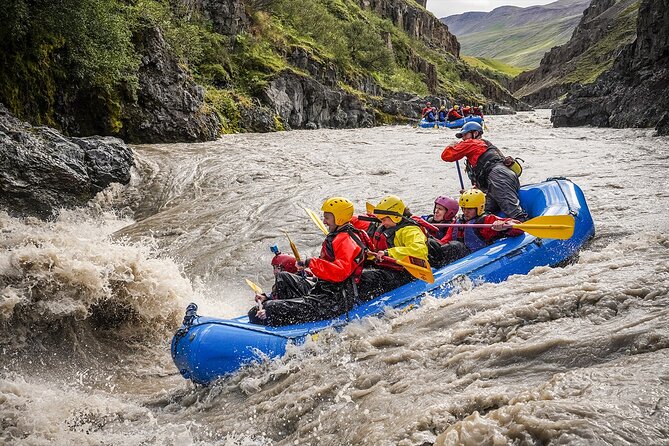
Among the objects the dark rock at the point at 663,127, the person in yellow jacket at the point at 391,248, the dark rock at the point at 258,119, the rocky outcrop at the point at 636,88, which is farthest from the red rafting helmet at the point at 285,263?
the rocky outcrop at the point at 636,88

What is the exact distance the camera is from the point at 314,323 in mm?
4676

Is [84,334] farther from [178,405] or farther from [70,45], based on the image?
[70,45]

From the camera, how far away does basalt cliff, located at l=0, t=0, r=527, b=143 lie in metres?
11.6

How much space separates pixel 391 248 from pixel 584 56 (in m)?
101

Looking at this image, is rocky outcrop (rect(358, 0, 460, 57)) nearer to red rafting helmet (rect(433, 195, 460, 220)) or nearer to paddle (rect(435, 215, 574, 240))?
red rafting helmet (rect(433, 195, 460, 220))

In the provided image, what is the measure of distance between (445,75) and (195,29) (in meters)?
54.5

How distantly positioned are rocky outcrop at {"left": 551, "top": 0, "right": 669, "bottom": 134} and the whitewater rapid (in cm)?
1798

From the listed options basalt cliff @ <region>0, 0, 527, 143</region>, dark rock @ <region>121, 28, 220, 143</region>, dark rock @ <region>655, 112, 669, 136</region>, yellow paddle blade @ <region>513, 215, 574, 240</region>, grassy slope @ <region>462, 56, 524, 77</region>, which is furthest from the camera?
grassy slope @ <region>462, 56, 524, 77</region>

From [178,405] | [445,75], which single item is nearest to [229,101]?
[178,405]

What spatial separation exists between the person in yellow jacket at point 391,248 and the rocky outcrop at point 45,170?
608 cm

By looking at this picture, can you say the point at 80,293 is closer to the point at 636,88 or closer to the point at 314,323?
the point at 314,323

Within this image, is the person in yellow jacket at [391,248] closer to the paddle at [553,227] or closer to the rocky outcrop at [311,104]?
the paddle at [553,227]

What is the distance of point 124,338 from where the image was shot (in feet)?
17.8

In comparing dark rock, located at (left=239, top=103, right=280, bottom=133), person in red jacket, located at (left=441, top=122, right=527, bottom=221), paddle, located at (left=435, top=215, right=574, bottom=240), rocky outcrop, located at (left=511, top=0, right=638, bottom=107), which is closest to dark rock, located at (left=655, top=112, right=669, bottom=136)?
person in red jacket, located at (left=441, top=122, right=527, bottom=221)
